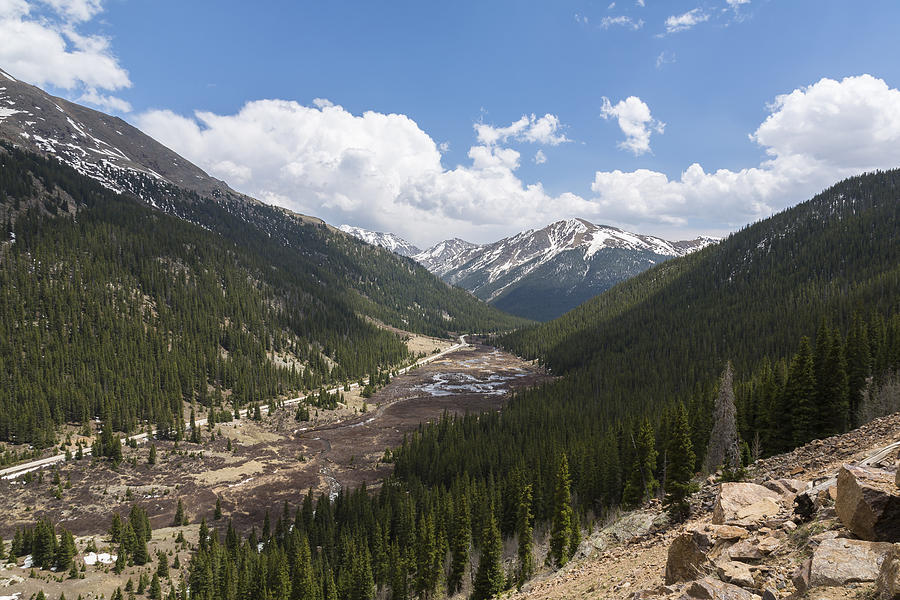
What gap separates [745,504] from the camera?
58.2 feet

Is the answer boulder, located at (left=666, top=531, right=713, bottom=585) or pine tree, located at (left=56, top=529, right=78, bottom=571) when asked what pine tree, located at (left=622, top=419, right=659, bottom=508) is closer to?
boulder, located at (left=666, top=531, right=713, bottom=585)

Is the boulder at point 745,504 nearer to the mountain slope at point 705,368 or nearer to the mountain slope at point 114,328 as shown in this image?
the mountain slope at point 705,368

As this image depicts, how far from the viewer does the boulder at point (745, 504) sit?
16688 mm

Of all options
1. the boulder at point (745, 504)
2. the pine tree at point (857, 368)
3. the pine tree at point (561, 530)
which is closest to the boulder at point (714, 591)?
the boulder at point (745, 504)

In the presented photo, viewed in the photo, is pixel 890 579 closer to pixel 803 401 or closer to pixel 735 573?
pixel 735 573

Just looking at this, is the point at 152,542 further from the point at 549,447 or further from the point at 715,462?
the point at 715,462

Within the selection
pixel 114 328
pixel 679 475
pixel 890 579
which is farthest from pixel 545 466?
pixel 114 328

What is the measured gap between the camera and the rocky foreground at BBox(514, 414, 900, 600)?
34.1 feet

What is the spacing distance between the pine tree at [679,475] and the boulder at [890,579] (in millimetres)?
24567

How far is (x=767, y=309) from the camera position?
153250 mm

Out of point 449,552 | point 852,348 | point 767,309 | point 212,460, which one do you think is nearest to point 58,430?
point 212,460

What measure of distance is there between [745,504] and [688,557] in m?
3.99

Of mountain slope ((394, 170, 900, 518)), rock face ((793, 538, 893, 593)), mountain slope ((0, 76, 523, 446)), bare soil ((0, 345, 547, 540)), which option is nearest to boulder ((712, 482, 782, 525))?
rock face ((793, 538, 893, 593))

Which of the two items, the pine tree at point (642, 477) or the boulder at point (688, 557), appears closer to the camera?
the boulder at point (688, 557)
